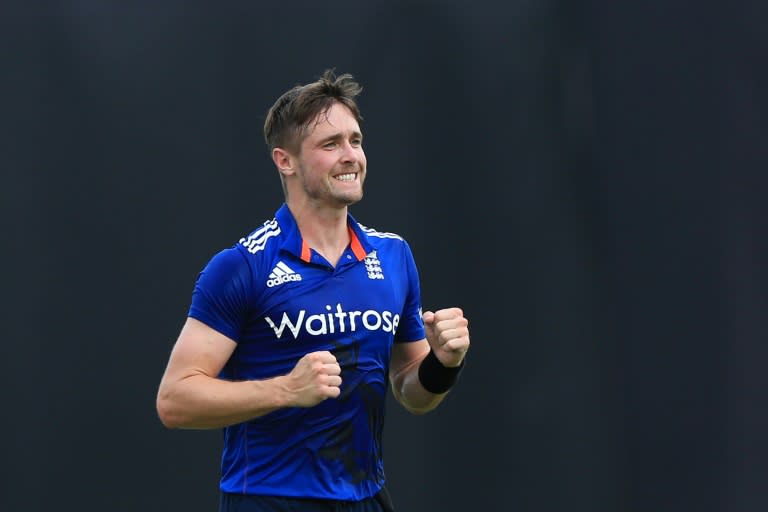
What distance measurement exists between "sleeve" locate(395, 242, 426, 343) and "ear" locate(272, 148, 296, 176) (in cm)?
42

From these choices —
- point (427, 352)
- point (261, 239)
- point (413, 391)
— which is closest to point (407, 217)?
point (427, 352)

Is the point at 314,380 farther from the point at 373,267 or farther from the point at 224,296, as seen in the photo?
the point at 373,267

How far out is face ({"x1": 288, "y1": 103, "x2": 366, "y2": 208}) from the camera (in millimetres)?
3062

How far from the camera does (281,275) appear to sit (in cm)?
294

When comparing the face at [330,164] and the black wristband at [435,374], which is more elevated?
the face at [330,164]

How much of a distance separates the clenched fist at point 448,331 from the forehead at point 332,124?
0.57 meters

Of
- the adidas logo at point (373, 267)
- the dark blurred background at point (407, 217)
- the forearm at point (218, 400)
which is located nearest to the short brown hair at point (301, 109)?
the adidas logo at point (373, 267)

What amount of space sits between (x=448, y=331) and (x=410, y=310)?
33 cm

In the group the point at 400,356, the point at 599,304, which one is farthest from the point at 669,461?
the point at 400,356

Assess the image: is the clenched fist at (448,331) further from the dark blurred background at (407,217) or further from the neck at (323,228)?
the dark blurred background at (407,217)

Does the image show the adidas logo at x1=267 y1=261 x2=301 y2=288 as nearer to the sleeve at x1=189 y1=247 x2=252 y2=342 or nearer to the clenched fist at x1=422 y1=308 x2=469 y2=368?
the sleeve at x1=189 y1=247 x2=252 y2=342

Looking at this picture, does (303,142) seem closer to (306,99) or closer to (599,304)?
(306,99)

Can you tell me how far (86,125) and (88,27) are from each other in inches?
16.2

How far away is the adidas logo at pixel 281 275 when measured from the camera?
292cm
